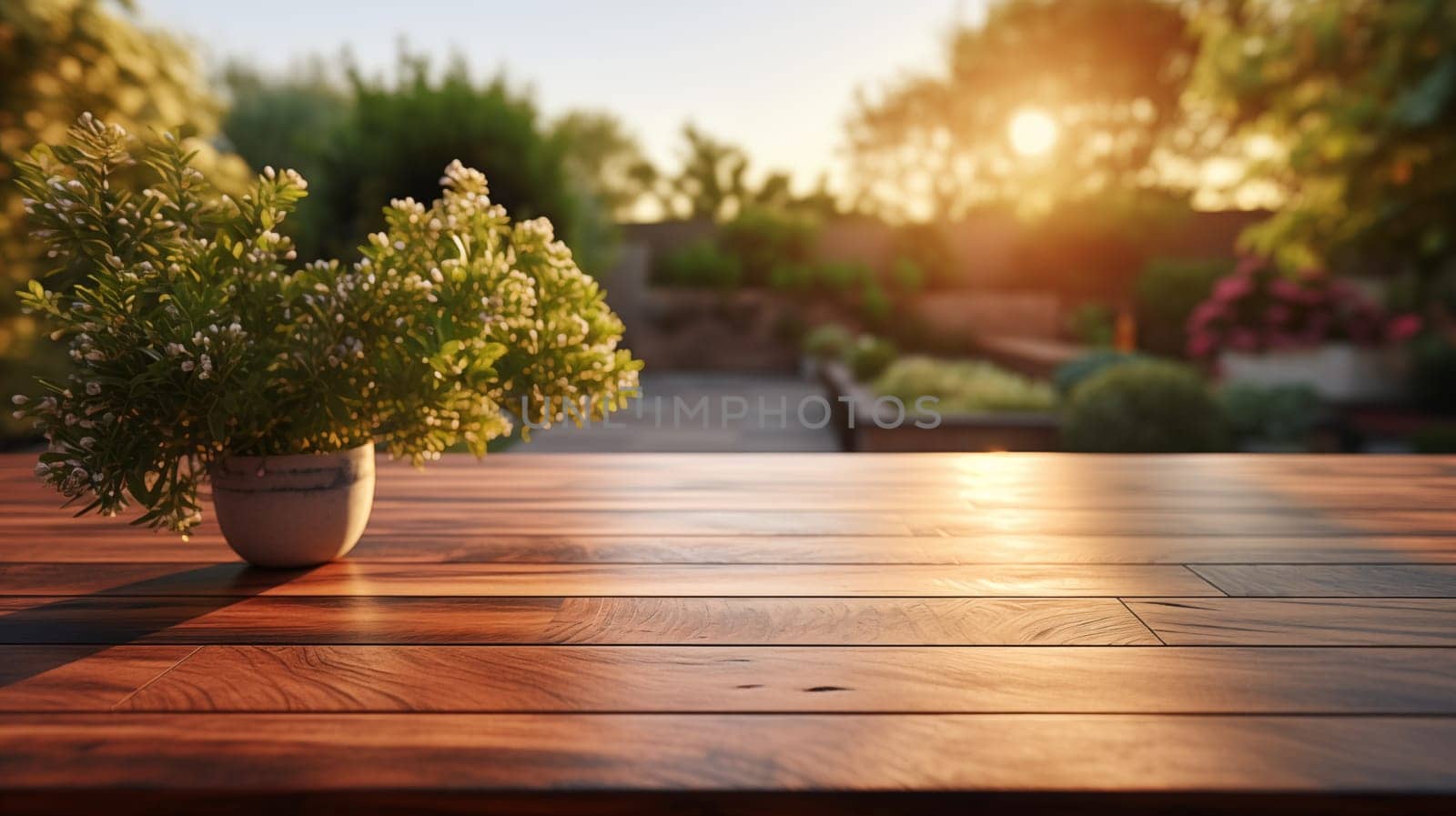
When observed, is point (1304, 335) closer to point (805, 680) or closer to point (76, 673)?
point (805, 680)

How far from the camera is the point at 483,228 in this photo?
1202 millimetres

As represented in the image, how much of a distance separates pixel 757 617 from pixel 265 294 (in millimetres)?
700

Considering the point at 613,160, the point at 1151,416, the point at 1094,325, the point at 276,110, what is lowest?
the point at 1151,416

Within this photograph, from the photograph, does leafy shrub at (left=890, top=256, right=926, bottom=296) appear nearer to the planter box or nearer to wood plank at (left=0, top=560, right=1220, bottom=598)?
the planter box

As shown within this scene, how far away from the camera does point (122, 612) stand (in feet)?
3.45

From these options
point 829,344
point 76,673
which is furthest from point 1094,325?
point 76,673

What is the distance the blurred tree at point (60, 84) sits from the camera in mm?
5875

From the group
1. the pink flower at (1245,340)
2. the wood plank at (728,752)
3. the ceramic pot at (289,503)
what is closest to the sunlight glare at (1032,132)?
the pink flower at (1245,340)

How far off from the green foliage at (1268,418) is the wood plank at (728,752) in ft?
22.6

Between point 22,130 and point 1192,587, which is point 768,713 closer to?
point 1192,587

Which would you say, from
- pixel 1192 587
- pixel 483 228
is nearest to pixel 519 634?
pixel 483 228

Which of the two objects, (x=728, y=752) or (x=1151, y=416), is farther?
(x=1151, y=416)

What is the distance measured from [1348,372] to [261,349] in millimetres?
8791

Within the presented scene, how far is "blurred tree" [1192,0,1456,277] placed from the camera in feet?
18.2
